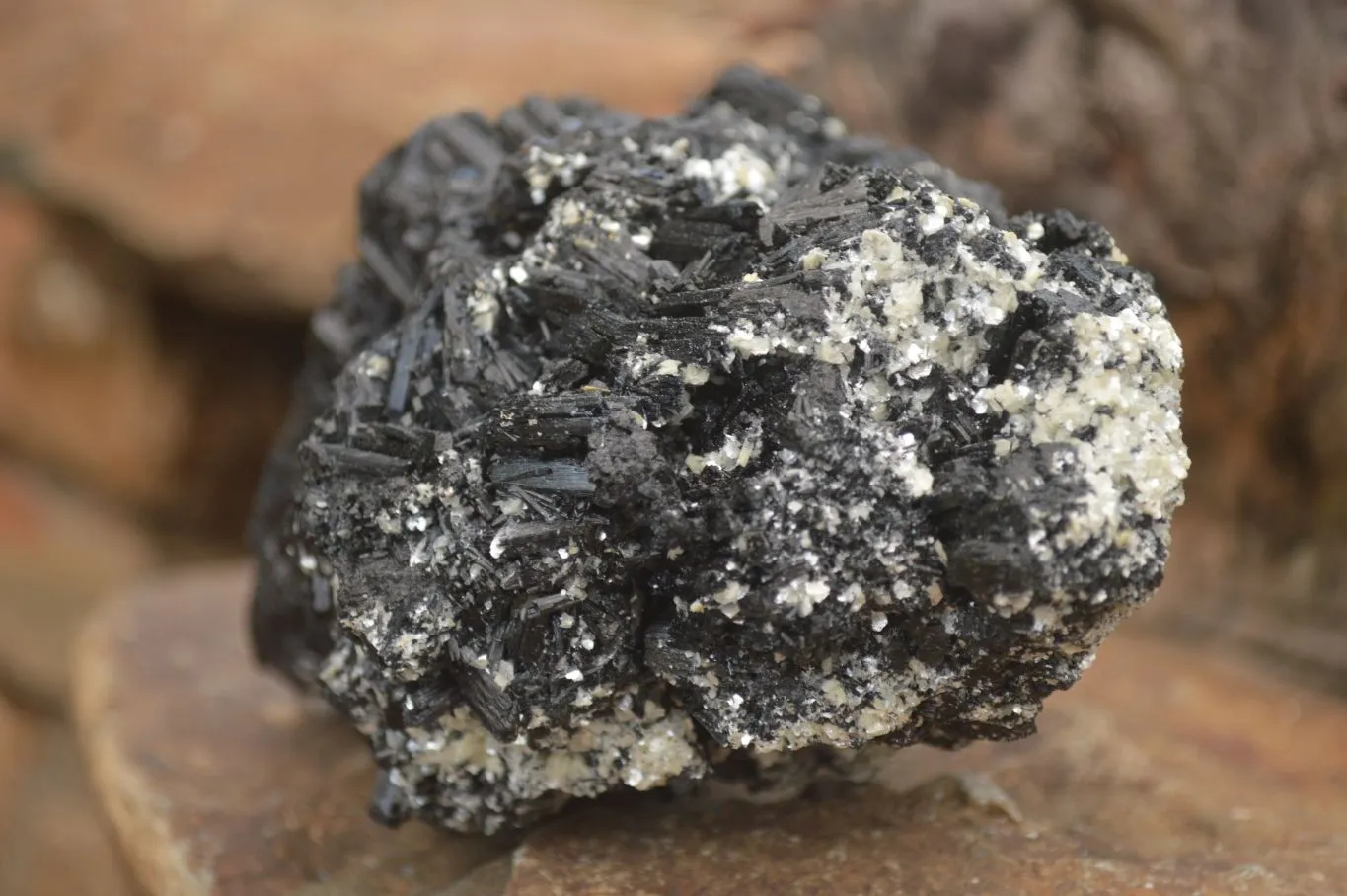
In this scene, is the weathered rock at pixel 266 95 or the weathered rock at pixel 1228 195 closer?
the weathered rock at pixel 1228 195

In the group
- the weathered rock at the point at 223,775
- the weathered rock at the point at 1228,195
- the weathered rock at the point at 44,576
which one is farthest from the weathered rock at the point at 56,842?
the weathered rock at the point at 1228,195

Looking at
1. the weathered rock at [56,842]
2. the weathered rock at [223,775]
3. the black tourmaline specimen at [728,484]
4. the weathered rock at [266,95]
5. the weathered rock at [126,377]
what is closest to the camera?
the black tourmaline specimen at [728,484]

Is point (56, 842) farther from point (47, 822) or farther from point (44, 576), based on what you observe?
point (44, 576)

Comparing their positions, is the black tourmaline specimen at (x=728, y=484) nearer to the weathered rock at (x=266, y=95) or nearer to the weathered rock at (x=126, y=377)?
the weathered rock at (x=266, y=95)

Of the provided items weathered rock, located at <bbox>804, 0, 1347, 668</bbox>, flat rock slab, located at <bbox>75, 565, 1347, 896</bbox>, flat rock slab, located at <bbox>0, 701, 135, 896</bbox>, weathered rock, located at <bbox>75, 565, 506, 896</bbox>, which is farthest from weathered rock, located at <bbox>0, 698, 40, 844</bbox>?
weathered rock, located at <bbox>804, 0, 1347, 668</bbox>

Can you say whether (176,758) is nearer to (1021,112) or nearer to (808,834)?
(808,834)

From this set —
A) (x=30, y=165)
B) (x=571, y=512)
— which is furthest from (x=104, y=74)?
(x=571, y=512)

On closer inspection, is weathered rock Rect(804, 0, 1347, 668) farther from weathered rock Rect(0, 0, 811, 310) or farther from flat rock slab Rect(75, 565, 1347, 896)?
weathered rock Rect(0, 0, 811, 310)
